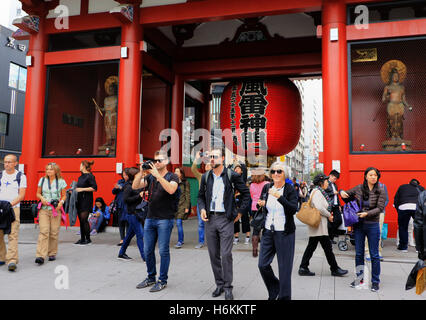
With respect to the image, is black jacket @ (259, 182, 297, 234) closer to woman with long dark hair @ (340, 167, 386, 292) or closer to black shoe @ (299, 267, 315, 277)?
woman with long dark hair @ (340, 167, 386, 292)

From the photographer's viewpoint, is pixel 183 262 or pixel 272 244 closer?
pixel 272 244

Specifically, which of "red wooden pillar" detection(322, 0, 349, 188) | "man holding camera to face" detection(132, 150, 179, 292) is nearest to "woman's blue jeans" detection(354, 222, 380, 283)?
"man holding camera to face" detection(132, 150, 179, 292)

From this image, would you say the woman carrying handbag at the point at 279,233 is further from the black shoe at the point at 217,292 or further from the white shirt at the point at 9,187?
the white shirt at the point at 9,187

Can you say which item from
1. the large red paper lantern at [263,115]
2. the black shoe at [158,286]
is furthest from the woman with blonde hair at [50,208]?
the large red paper lantern at [263,115]

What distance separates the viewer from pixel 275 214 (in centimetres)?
395

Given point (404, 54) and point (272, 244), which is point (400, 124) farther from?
point (272, 244)

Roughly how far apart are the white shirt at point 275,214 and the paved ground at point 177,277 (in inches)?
39.7

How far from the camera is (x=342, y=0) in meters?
9.20

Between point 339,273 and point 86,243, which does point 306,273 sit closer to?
point 339,273

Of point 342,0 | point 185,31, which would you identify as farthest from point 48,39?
point 342,0

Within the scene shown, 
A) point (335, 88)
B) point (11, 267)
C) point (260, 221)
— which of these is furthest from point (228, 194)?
point (335, 88)

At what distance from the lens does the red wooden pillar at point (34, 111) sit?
11.0 meters
